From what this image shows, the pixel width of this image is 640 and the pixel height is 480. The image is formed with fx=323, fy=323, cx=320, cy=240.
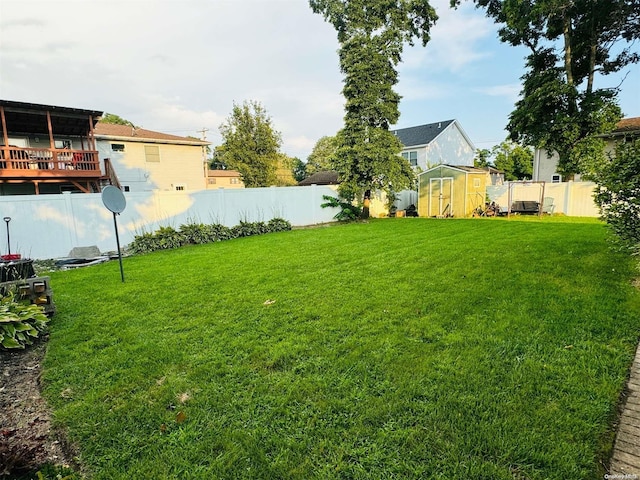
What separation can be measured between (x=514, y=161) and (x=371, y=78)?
75.1ft

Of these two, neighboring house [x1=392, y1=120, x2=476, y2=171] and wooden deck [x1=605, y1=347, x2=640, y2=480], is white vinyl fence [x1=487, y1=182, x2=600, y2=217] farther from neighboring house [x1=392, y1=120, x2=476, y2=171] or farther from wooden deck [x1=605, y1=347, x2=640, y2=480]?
wooden deck [x1=605, y1=347, x2=640, y2=480]

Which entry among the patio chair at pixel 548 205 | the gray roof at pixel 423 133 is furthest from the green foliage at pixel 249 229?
the gray roof at pixel 423 133

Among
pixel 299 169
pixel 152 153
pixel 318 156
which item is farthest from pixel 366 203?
pixel 299 169

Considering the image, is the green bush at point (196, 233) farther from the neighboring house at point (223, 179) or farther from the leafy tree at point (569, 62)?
the neighboring house at point (223, 179)

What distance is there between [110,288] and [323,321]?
4.13 metres

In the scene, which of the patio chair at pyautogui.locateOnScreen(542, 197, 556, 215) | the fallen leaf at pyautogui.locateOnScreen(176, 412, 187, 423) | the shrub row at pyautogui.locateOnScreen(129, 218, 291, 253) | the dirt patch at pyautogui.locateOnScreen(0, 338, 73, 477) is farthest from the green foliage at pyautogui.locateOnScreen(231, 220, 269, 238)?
the patio chair at pyautogui.locateOnScreen(542, 197, 556, 215)

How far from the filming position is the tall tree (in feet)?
47.3

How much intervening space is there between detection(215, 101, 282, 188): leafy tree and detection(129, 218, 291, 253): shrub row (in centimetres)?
1121

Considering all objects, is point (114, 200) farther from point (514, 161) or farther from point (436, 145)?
point (514, 161)

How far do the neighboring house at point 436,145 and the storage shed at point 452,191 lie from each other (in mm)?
7569

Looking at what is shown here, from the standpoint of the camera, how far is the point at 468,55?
13.9m

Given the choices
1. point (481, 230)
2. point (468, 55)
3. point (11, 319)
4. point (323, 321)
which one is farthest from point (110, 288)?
point (468, 55)

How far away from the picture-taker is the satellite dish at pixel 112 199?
5.87m

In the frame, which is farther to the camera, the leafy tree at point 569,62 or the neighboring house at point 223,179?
the neighboring house at point 223,179
